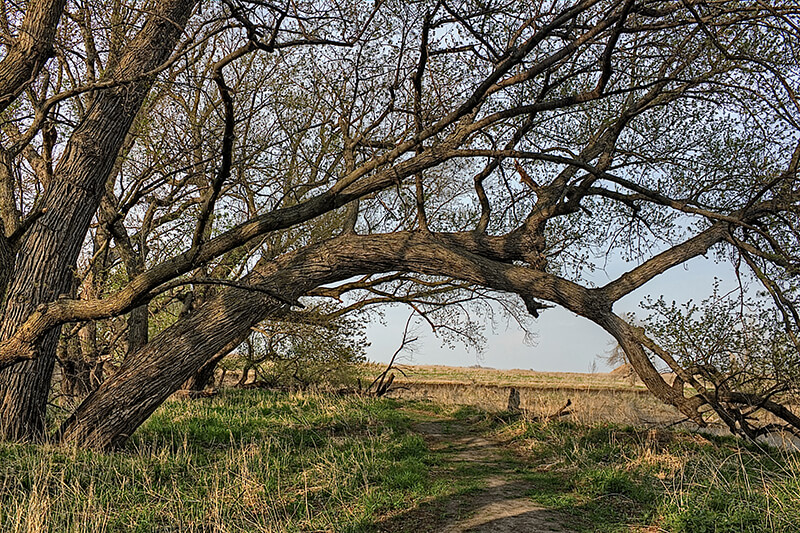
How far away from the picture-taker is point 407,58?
9.02 m

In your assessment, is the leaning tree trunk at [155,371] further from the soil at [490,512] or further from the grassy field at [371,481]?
the soil at [490,512]

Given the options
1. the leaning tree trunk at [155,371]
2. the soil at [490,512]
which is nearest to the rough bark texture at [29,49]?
the leaning tree trunk at [155,371]

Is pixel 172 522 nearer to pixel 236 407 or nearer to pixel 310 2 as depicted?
pixel 310 2

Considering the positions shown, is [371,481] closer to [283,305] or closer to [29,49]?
[283,305]

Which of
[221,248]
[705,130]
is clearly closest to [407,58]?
[221,248]

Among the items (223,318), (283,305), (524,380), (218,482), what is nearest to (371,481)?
(218,482)

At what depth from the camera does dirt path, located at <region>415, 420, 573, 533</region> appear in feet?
18.0

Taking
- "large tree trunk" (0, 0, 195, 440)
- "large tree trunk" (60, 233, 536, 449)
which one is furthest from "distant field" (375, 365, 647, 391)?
"large tree trunk" (0, 0, 195, 440)

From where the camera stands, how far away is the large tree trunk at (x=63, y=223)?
7602 mm

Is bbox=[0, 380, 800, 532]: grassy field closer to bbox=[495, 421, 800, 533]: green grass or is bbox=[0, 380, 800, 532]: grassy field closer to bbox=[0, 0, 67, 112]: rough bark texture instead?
bbox=[495, 421, 800, 533]: green grass

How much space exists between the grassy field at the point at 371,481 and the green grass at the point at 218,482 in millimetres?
20

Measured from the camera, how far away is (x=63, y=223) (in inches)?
311

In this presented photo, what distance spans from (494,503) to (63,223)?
22.1 feet

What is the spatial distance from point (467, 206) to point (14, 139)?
354 inches
